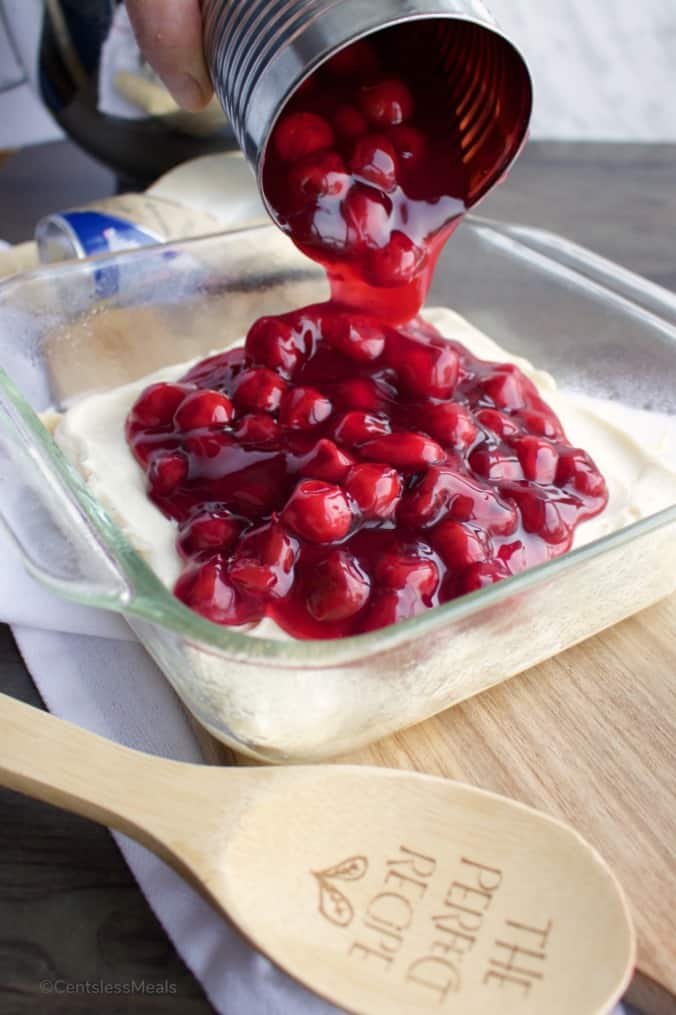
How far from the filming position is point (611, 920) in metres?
0.77

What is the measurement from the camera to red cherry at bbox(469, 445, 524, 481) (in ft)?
3.76

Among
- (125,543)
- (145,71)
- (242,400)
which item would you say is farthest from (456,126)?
(145,71)

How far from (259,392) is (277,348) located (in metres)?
0.07

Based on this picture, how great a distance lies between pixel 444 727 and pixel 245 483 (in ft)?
1.09

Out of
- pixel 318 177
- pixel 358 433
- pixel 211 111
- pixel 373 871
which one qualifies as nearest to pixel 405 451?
pixel 358 433

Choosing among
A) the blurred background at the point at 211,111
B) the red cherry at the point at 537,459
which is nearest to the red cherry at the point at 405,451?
the red cherry at the point at 537,459

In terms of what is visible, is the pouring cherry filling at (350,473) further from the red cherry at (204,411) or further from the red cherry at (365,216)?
the red cherry at (365,216)

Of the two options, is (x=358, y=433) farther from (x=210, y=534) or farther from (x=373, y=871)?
(x=373, y=871)

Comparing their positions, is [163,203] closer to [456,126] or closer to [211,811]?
[456,126]

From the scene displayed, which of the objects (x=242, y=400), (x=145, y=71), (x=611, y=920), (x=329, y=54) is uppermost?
(x=329, y=54)

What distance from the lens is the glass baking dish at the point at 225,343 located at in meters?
0.86

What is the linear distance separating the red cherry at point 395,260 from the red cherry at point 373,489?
25 cm

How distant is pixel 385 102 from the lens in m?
1.12

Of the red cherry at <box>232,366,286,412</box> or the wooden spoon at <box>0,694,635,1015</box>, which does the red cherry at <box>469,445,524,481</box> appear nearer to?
the red cherry at <box>232,366,286,412</box>
